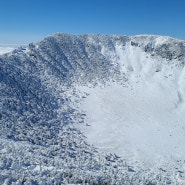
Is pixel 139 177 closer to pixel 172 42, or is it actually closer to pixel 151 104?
pixel 151 104

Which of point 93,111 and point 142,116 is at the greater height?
point 142,116

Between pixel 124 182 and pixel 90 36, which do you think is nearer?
pixel 124 182

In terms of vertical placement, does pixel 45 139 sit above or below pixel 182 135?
below

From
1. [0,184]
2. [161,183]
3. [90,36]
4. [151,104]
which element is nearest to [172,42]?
[90,36]

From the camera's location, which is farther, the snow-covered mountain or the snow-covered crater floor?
the snow-covered crater floor

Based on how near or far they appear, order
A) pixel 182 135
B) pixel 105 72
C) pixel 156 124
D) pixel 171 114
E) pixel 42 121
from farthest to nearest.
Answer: pixel 105 72
pixel 171 114
pixel 156 124
pixel 182 135
pixel 42 121

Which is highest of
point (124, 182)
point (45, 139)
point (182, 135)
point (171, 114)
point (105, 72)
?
point (105, 72)

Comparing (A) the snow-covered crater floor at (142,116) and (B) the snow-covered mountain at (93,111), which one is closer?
(B) the snow-covered mountain at (93,111)

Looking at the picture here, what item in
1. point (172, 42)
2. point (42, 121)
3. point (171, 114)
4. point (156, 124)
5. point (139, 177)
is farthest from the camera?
point (172, 42)
